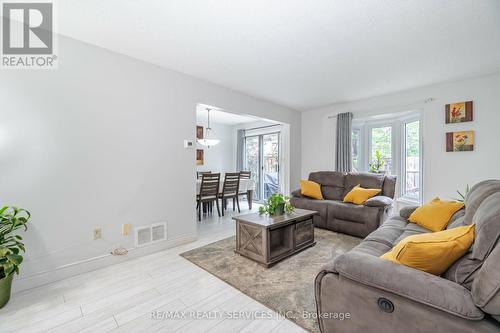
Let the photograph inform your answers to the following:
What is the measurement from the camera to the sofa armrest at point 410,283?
965mm

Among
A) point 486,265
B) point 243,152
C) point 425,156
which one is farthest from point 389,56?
point 243,152

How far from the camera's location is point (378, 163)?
4.50 m

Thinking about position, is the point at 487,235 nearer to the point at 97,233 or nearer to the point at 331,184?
the point at 97,233

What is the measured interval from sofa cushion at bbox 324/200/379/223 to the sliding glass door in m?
2.65

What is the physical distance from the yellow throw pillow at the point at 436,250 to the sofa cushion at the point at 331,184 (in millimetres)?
2964

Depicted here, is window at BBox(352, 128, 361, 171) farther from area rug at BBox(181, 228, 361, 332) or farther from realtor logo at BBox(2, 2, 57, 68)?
realtor logo at BBox(2, 2, 57, 68)

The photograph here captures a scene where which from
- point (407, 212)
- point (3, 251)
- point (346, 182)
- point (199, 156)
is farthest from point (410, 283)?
point (199, 156)

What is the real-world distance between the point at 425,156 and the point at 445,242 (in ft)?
10.7

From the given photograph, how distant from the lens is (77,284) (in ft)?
6.97

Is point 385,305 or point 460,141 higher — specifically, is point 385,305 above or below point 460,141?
below

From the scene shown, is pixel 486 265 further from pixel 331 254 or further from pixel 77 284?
pixel 77 284

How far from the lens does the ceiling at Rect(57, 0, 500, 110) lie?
71.4 inches

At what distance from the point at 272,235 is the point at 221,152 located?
14.6ft

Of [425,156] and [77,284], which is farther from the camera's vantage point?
[425,156]
